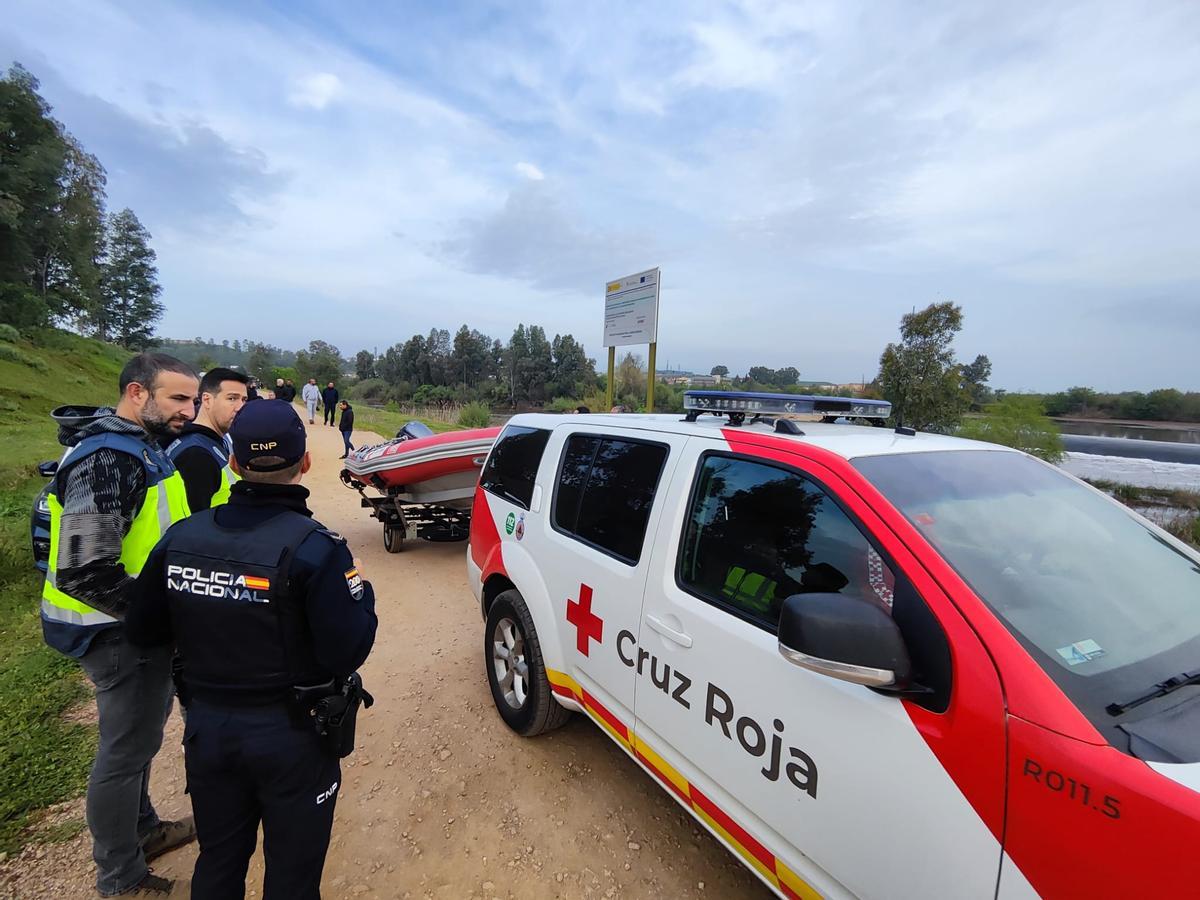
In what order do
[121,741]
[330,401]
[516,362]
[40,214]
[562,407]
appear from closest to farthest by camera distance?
[121,741]
[330,401]
[562,407]
[40,214]
[516,362]

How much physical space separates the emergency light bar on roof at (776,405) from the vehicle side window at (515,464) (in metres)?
1.03

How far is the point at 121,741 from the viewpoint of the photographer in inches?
75.7

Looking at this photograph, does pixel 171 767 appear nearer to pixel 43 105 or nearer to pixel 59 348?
pixel 59 348

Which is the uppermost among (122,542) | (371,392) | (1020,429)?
(122,542)

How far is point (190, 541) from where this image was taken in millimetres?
1433

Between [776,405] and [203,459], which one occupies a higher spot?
[776,405]

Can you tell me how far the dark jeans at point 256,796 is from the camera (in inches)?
56.7

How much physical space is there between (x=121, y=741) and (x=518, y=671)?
169 centimetres

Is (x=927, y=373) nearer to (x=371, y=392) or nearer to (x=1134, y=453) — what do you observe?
(x=1134, y=453)

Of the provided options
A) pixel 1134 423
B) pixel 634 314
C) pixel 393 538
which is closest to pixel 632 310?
pixel 634 314

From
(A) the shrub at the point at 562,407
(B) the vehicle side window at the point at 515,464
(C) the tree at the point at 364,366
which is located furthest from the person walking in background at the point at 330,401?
(C) the tree at the point at 364,366

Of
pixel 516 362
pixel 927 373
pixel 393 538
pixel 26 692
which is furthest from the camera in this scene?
pixel 516 362

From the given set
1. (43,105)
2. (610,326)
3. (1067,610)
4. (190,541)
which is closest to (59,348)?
(43,105)

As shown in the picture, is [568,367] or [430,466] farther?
[568,367]
